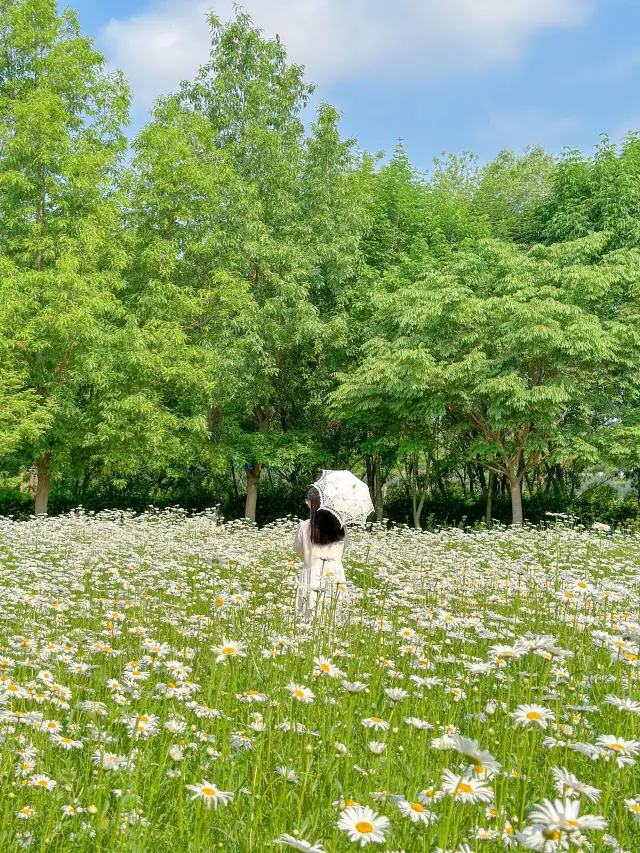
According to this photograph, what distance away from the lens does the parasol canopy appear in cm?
573

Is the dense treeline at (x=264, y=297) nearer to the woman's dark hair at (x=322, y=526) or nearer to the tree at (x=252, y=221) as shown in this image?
the tree at (x=252, y=221)

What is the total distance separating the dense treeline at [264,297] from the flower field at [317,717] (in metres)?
10.6

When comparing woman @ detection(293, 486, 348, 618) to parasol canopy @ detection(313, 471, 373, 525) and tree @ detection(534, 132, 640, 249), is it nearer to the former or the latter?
parasol canopy @ detection(313, 471, 373, 525)

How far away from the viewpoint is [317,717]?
136 inches

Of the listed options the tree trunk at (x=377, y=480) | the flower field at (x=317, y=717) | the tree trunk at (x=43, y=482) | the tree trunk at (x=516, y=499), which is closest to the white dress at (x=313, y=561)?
the flower field at (x=317, y=717)

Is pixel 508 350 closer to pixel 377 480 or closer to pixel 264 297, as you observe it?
pixel 264 297

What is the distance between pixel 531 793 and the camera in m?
3.01

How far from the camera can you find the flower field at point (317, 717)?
2.23 meters

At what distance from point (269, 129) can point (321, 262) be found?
15.0 ft

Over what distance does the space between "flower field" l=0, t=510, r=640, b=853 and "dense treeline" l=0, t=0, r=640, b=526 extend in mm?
10593

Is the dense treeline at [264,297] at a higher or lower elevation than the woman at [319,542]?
higher

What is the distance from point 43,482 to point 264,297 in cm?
805

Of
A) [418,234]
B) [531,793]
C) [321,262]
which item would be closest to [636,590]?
[531,793]

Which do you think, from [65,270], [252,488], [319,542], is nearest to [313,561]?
[319,542]
